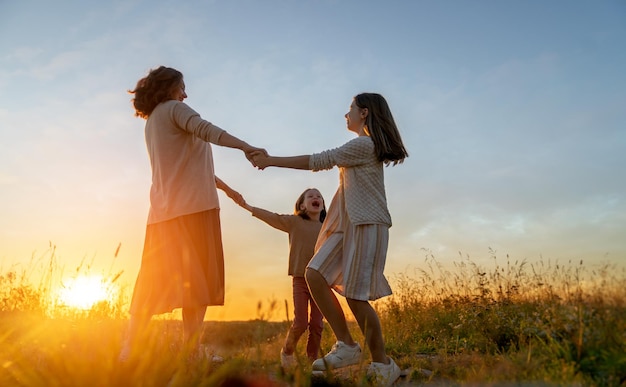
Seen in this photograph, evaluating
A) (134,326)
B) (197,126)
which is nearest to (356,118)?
(197,126)

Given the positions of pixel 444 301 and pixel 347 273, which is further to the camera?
pixel 444 301

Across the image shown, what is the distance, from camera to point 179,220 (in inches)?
176

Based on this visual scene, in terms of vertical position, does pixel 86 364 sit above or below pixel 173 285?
below

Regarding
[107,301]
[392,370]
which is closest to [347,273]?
[392,370]

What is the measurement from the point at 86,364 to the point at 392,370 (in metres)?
2.22

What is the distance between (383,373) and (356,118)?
82.8 inches

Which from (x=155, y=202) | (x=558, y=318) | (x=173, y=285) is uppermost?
(x=155, y=202)

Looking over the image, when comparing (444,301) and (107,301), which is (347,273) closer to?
(107,301)

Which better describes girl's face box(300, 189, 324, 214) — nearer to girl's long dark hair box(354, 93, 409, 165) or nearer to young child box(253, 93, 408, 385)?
young child box(253, 93, 408, 385)

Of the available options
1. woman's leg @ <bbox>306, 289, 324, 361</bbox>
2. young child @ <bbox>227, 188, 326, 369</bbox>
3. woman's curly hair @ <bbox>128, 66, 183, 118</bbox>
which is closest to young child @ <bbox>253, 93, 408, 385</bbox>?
woman's curly hair @ <bbox>128, 66, 183, 118</bbox>

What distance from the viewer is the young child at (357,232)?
13.9 ft

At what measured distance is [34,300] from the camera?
6.32 metres

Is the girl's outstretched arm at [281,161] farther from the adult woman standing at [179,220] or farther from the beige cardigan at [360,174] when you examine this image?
the adult woman standing at [179,220]

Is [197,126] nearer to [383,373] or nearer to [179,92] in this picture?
[179,92]
